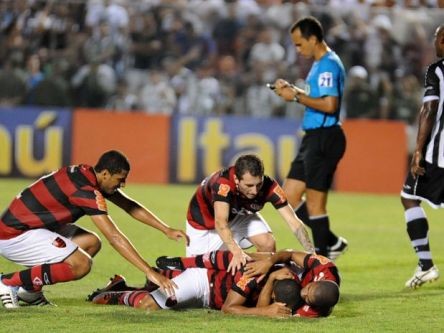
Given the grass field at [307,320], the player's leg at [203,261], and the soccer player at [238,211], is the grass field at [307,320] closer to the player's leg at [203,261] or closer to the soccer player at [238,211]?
the player's leg at [203,261]

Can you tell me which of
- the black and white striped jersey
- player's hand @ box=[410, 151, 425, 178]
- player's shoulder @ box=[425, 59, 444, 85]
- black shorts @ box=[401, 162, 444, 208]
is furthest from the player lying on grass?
player's shoulder @ box=[425, 59, 444, 85]

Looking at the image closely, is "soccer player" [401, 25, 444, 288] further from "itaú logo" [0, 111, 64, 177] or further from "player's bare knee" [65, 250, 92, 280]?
"itaú logo" [0, 111, 64, 177]

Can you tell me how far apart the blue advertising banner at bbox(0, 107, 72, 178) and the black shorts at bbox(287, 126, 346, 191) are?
920 cm

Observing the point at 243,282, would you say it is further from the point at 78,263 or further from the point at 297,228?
the point at 78,263

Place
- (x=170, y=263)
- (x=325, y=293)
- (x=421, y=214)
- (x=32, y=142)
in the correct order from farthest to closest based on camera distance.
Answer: (x=32, y=142) → (x=421, y=214) → (x=170, y=263) → (x=325, y=293)

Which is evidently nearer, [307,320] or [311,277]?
[307,320]

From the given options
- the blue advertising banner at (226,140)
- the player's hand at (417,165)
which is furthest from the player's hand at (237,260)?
the blue advertising banner at (226,140)

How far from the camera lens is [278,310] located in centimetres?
792

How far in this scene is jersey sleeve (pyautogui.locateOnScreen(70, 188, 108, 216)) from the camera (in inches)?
320

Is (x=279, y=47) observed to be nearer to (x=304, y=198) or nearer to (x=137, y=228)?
(x=137, y=228)

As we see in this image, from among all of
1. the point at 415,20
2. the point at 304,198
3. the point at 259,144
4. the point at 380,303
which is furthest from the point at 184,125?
the point at 380,303

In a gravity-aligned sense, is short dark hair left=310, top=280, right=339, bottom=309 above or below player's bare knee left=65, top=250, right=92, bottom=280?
below

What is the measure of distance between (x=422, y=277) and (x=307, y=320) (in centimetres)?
217

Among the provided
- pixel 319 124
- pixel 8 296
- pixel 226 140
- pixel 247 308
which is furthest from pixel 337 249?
pixel 226 140
